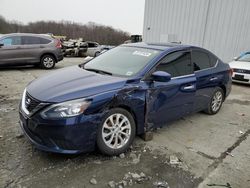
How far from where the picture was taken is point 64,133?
8.71 ft

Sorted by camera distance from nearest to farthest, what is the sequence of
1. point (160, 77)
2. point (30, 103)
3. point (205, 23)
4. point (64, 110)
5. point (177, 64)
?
point (64, 110) < point (30, 103) < point (160, 77) < point (177, 64) < point (205, 23)

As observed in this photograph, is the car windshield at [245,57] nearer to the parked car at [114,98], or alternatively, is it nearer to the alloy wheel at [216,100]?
the alloy wheel at [216,100]

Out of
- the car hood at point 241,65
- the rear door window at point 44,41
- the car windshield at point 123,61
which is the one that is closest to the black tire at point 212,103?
the car windshield at point 123,61

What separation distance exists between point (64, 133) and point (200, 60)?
2929 millimetres

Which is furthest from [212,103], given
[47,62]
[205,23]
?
[205,23]

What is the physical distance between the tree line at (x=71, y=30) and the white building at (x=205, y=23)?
125ft

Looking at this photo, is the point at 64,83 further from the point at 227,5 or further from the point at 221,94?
the point at 227,5

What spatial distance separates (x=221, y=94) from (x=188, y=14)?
10.4 meters

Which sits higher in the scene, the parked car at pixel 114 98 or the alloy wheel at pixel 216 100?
the parked car at pixel 114 98

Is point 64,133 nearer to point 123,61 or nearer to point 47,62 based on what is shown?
point 123,61

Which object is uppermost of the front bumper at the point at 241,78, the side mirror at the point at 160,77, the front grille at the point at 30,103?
the side mirror at the point at 160,77

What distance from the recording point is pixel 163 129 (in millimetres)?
4125

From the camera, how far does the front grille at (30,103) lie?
2787mm

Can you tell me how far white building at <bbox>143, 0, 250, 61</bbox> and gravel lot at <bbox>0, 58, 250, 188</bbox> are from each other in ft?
32.5
